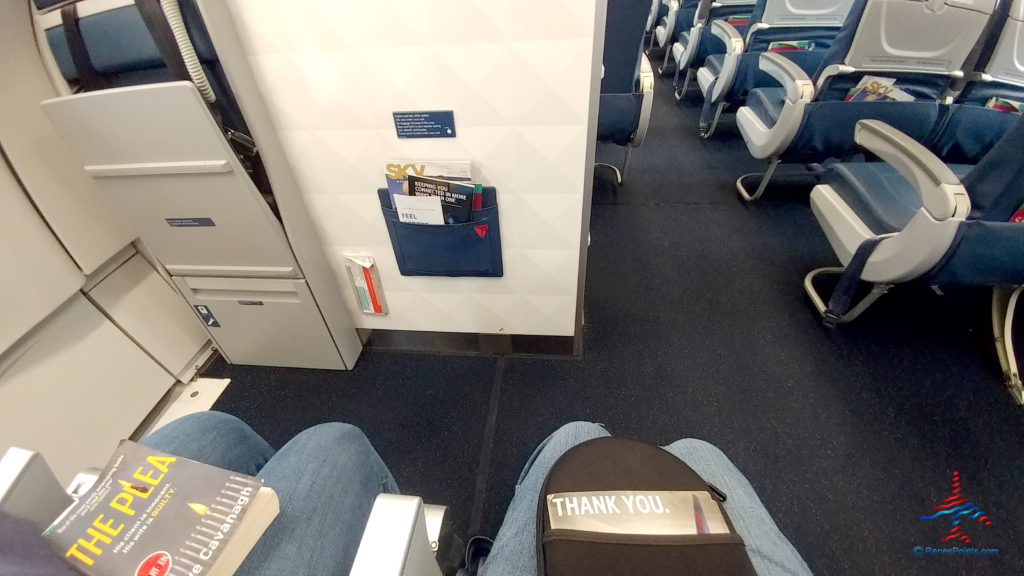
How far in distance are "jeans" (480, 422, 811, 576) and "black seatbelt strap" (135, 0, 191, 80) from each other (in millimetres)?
1174

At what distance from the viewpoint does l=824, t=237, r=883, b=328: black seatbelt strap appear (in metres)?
1.42

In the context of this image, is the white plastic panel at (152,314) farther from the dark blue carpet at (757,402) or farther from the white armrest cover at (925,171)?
the white armrest cover at (925,171)

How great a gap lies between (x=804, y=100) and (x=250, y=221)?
7.42ft

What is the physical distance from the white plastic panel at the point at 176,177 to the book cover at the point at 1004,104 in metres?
2.87

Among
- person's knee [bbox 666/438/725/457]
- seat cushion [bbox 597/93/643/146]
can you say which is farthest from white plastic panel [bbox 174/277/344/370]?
seat cushion [bbox 597/93/643/146]

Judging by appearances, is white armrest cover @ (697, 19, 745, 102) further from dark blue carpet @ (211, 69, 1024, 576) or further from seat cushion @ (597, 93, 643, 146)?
dark blue carpet @ (211, 69, 1024, 576)

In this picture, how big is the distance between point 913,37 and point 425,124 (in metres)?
2.02

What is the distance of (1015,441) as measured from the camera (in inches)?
53.0

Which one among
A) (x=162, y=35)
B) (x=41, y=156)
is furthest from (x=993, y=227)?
(x=41, y=156)

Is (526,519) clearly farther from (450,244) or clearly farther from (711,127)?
(711,127)

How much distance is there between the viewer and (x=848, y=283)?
4.96 ft

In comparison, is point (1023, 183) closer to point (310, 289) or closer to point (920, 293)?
point (920, 293)

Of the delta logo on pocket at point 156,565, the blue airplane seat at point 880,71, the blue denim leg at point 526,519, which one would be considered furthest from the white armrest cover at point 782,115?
the delta logo on pocket at point 156,565

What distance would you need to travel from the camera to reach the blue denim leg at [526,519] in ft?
2.18
